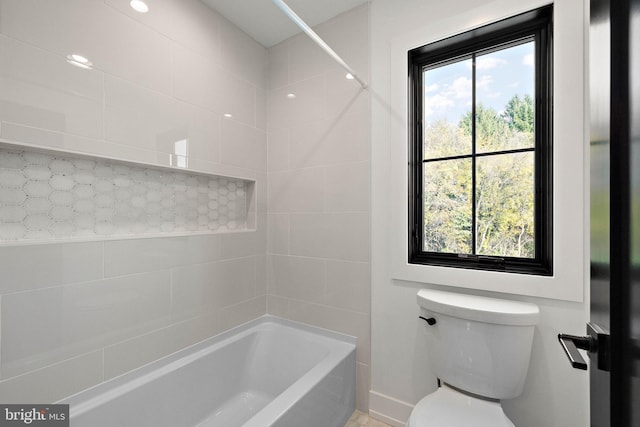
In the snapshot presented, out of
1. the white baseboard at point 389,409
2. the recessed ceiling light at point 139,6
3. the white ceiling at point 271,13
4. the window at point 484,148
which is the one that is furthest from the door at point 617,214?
the recessed ceiling light at point 139,6

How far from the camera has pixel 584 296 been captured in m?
1.11

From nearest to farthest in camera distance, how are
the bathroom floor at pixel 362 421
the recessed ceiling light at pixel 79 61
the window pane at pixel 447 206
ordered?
the recessed ceiling light at pixel 79 61
the window pane at pixel 447 206
the bathroom floor at pixel 362 421

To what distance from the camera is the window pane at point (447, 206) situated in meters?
1.45

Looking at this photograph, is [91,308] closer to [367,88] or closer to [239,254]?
[239,254]

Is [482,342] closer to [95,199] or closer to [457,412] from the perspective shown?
[457,412]

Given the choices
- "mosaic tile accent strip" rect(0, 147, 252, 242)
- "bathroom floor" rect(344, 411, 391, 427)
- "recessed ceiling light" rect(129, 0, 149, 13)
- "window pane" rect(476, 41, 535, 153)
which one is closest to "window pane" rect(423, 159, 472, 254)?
"window pane" rect(476, 41, 535, 153)

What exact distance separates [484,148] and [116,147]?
1.77 m

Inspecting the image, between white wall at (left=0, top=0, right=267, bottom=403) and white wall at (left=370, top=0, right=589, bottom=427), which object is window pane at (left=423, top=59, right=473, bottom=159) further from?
white wall at (left=0, top=0, right=267, bottom=403)

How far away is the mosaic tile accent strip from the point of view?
106cm

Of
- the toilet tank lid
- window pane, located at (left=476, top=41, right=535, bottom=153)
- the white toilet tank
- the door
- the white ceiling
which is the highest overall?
the white ceiling

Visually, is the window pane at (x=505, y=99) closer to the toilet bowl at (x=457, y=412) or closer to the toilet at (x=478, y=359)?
the toilet at (x=478, y=359)

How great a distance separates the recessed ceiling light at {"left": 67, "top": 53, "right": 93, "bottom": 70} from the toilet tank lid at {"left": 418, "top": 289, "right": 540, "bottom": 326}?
5.90ft

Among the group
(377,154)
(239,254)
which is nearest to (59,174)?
(239,254)

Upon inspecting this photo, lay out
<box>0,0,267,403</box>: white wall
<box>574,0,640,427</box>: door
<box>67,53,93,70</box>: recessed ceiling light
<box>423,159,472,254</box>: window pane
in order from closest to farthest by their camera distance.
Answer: <box>574,0,640,427</box>: door
<box>0,0,267,403</box>: white wall
<box>67,53,93,70</box>: recessed ceiling light
<box>423,159,472,254</box>: window pane
